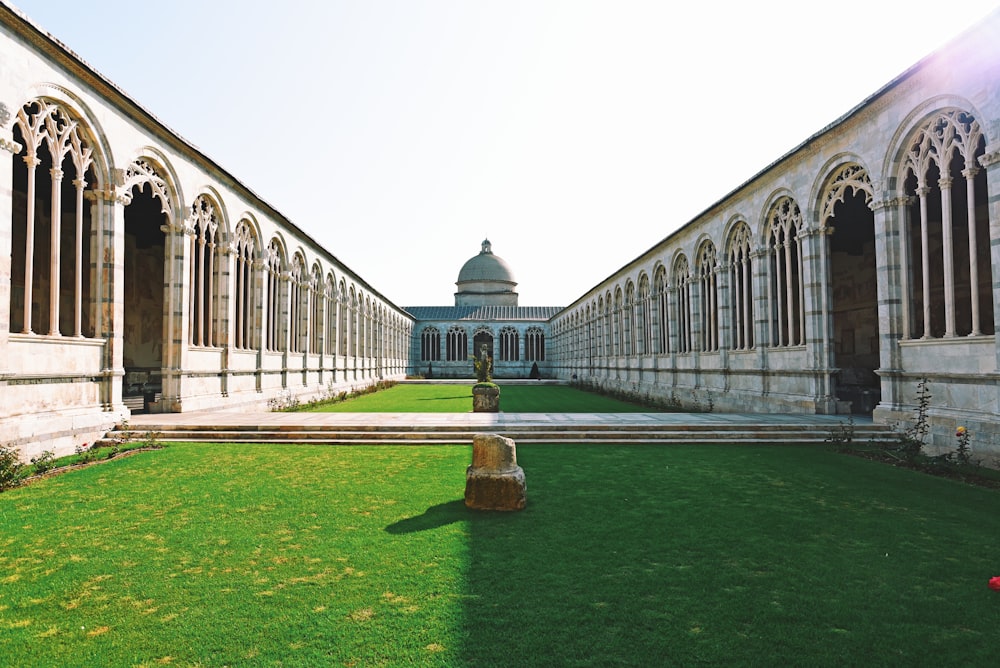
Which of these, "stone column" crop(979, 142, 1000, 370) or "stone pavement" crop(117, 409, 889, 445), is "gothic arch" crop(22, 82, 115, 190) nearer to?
"stone pavement" crop(117, 409, 889, 445)

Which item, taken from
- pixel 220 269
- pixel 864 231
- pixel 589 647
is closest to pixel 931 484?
pixel 589 647

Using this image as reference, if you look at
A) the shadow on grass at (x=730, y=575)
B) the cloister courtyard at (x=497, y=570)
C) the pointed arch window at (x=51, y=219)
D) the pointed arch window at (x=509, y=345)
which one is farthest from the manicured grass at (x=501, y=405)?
the pointed arch window at (x=509, y=345)

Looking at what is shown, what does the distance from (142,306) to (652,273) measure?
21977 mm

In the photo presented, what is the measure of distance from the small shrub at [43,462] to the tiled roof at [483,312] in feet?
165

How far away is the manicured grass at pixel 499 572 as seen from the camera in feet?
11.9

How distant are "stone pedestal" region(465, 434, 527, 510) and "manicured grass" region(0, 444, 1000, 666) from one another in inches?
8.7

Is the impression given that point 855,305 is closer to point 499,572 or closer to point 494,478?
point 494,478

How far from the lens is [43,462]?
9.21 metres

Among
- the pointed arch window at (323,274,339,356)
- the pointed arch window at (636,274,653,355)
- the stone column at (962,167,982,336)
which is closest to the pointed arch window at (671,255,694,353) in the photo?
the pointed arch window at (636,274,653,355)

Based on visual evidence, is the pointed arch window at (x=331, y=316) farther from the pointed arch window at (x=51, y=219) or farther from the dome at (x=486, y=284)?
the dome at (x=486, y=284)

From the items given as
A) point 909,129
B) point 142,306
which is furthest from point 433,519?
point 142,306

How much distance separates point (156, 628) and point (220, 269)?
1601cm

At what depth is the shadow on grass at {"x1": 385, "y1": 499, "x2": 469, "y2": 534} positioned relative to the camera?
6082mm

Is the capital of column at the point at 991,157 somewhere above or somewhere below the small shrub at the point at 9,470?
above
